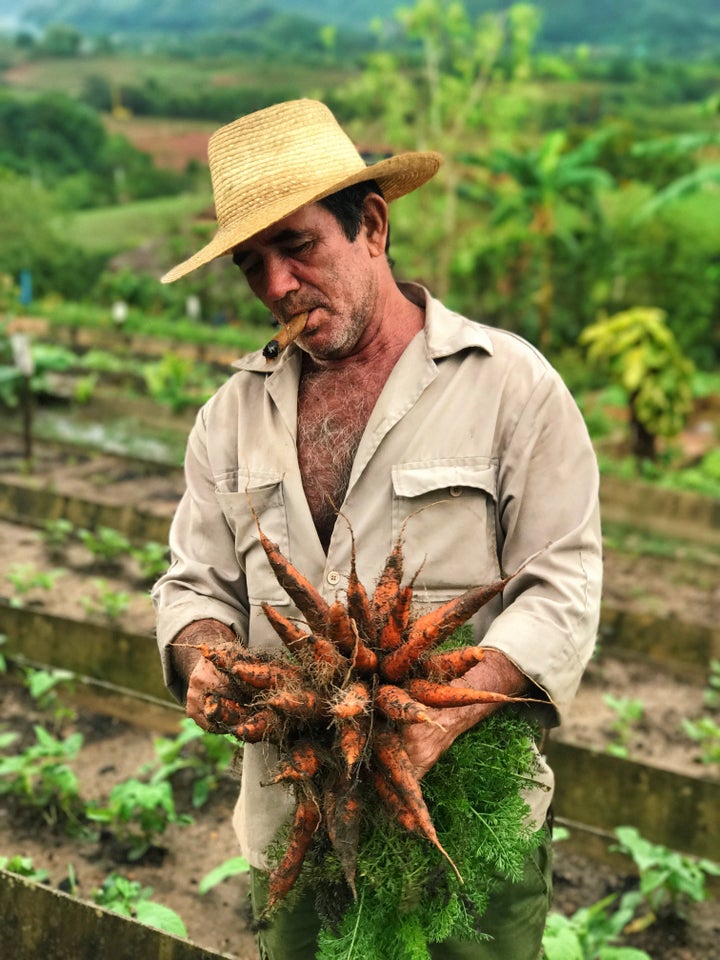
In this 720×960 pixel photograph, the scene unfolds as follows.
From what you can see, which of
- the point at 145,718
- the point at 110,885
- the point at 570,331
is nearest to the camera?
the point at 110,885

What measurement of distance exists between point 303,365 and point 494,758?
86 cm

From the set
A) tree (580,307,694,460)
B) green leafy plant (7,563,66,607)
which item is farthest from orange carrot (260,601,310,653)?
tree (580,307,694,460)

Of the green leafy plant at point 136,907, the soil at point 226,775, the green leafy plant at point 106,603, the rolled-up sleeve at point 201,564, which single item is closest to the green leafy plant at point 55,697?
the soil at point 226,775

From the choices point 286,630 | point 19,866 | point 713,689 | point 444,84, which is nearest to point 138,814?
point 19,866

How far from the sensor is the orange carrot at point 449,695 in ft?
4.90

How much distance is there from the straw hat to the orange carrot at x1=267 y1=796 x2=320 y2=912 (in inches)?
37.8

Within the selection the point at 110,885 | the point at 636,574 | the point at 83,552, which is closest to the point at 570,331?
the point at 636,574

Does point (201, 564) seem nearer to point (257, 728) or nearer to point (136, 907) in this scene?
point (257, 728)

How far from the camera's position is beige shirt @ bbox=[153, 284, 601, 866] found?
167cm

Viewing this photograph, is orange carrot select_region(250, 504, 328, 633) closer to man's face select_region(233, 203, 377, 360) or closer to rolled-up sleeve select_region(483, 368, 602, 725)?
rolled-up sleeve select_region(483, 368, 602, 725)

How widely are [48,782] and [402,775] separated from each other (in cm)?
240

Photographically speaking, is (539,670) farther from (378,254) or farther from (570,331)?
(570,331)

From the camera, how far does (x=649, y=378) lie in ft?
26.9

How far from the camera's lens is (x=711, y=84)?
42.5 meters
